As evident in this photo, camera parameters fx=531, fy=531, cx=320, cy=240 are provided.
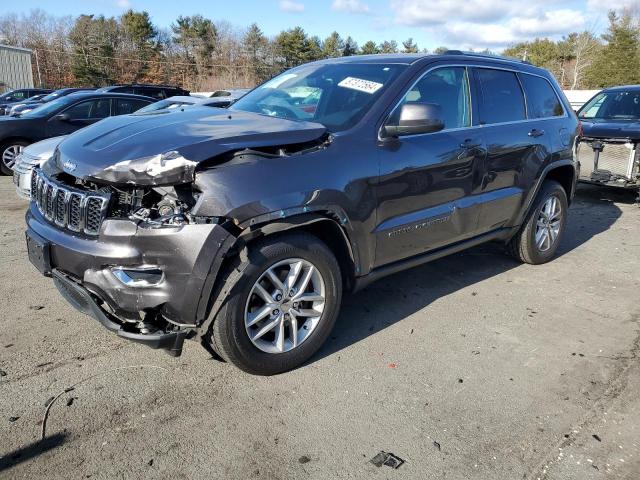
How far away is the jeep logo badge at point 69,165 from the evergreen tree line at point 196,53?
44433 millimetres

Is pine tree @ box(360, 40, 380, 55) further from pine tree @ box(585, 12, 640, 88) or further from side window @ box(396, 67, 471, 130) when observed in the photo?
side window @ box(396, 67, 471, 130)

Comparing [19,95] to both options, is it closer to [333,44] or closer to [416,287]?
[416,287]

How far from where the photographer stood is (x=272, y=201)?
9.52 ft

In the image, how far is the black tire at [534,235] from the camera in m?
5.20

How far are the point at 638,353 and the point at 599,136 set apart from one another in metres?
5.46

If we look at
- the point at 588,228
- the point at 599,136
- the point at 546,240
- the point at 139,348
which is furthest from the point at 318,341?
the point at 599,136

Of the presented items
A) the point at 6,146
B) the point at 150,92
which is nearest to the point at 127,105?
the point at 6,146

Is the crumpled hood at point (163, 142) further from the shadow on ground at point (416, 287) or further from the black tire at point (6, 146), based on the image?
the black tire at point (6, 146)

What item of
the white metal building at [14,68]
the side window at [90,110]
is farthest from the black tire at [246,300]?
the white metal building at [14,68]

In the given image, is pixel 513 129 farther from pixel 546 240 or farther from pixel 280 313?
pixel 280 313

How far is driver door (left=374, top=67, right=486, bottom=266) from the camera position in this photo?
3.58 m

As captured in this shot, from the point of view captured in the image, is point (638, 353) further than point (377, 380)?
Yes

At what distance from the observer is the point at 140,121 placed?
11.2 ft

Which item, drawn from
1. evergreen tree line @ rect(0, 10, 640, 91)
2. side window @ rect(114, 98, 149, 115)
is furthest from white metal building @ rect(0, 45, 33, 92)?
side window @ rect(114, 98, 149, 115)
